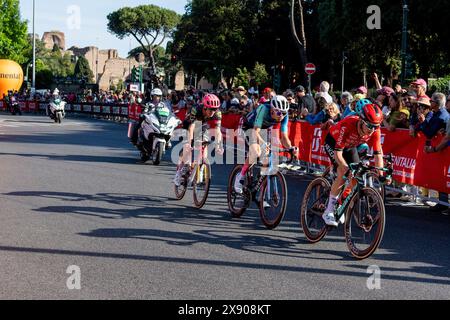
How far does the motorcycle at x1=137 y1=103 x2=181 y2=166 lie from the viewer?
16.8 meters

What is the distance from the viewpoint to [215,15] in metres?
71.0

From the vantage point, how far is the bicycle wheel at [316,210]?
806 centimetres

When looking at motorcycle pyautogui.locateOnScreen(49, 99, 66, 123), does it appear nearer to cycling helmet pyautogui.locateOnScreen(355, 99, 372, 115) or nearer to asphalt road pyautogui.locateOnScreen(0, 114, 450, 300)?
asphalt road pyautogui.locateOnScreen(0, 114, 450, 300)

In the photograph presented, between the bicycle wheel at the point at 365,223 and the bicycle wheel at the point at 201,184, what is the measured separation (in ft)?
10.2

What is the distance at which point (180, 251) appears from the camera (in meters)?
7.44

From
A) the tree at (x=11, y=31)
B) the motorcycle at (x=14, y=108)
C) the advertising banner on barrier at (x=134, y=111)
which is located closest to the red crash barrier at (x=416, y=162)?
the advertising banner on barrier at (x=134, y=111)

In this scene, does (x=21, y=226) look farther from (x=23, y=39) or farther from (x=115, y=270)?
(x=23, y=39)

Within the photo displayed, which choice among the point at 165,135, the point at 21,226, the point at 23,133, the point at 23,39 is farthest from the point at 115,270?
the point at 23,39

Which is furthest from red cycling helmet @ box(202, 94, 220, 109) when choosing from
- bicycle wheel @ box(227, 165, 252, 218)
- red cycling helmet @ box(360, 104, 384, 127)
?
red cycling helmet @ box(360, 104, 384, 127)

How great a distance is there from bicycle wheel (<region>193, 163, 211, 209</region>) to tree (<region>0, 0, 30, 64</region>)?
64.7 metres

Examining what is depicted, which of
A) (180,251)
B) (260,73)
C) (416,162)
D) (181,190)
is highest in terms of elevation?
(260,73)

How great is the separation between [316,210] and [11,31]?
68.7 metres

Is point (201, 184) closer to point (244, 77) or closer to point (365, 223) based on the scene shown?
point (365, 223)

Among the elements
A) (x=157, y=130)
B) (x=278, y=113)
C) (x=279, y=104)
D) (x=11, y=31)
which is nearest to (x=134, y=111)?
(x=157, y=130)
